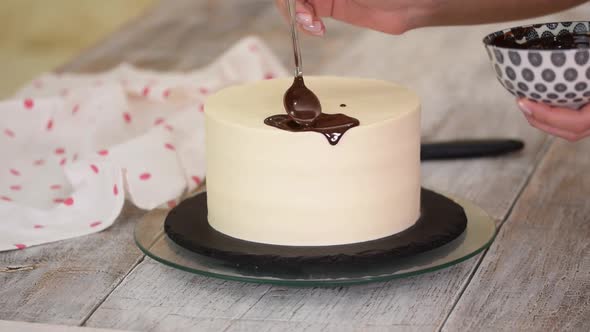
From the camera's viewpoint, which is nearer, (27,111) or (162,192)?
(162,192)

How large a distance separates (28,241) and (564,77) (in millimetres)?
769

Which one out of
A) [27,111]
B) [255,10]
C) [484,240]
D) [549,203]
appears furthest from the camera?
[255,10]

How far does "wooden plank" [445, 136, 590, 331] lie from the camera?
1.11m

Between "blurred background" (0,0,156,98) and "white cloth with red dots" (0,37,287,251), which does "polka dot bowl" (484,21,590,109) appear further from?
"blurred background" (0,0,156,98)

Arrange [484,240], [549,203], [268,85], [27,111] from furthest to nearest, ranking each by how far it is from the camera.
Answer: [27,111] → [549,203] → [268,85] → [484,240]

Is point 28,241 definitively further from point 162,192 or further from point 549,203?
point 549,203

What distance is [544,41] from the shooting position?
48.0 inches

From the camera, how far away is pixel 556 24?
122 centimetres

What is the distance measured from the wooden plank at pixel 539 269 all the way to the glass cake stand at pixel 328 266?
0.05 meters

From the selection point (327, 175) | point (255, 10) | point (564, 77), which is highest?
point (564, 77)

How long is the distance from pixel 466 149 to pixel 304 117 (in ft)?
1.94

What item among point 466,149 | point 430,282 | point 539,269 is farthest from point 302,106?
point 466,149

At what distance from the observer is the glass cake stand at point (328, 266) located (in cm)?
112

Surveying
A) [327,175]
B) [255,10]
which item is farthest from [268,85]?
[255,10]
